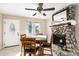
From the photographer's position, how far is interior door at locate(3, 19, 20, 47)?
1740 mm

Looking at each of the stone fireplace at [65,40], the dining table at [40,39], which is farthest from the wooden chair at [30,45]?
the stone fireplace at [65,40]

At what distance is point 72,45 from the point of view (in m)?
2.41

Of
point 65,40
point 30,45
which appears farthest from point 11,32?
point 65,40

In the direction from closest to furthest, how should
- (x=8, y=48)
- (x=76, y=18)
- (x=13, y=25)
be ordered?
(x=13, y=25), (x=8, y=48), (x=76, y=18)

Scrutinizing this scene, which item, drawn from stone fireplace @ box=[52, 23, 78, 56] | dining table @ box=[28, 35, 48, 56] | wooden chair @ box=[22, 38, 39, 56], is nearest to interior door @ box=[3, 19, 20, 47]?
wooden chair @ box=[22, 38, 39, 56]

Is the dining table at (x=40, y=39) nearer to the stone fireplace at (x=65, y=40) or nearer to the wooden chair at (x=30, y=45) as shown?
the wooden chair at (x=30, y=45)

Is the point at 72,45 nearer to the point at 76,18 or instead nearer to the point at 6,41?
the point at 76,18

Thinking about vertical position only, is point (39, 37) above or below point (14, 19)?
below

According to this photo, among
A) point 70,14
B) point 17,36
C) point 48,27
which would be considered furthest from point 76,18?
point 17,36

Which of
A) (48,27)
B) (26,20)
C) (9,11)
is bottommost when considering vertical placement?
(48,27)

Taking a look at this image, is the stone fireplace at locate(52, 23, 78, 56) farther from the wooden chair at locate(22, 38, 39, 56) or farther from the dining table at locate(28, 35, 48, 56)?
the wooden chair at locate(22, 38, 39, 56)

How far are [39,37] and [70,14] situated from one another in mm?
1134

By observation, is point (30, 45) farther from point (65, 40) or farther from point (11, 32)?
point (65, 40)

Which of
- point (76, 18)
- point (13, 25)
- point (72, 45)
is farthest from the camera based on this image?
point (72, 45)
